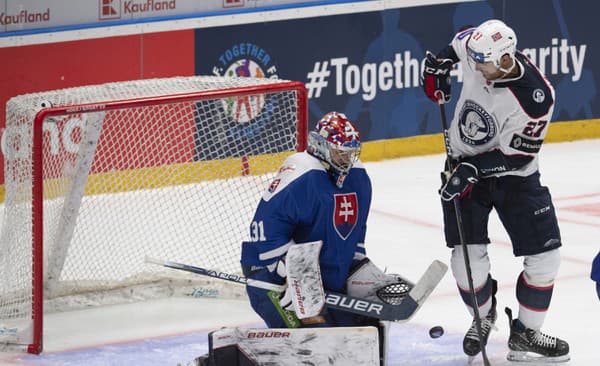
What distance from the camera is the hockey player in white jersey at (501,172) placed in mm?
5035

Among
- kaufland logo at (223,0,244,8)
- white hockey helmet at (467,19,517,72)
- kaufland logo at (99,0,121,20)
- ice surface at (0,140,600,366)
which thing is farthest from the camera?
kaufland logo at (223,0,244,8)

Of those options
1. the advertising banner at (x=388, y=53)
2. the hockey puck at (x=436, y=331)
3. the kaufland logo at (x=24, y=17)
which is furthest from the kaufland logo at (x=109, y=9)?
the hockey puck at (x=436, y=331)

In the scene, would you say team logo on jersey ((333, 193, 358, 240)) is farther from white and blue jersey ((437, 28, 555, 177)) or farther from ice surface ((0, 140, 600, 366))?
ice surface ((0, 140, 600, 366))

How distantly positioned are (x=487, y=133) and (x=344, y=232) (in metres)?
0.67

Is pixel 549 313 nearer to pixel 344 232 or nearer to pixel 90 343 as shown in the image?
pixel 344 232

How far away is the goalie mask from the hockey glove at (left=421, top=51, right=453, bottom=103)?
2.14ft

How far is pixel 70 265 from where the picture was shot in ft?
20.3

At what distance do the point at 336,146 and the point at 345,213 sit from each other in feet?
0.79

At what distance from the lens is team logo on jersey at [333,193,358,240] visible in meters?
4.84

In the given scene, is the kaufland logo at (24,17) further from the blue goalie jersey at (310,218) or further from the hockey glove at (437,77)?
the blue goalie jersey at (310,218)

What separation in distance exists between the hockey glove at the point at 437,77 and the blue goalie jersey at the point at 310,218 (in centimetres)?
59

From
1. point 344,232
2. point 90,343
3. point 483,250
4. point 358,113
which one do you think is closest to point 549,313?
point 483,250

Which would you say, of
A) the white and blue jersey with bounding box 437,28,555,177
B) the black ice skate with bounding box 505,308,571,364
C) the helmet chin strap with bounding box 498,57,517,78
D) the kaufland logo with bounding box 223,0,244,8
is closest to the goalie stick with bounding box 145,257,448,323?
the white and blue jersey with bounding box 437,28,555,177

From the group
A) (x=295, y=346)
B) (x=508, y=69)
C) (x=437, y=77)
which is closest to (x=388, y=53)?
(x=437, y=77)
